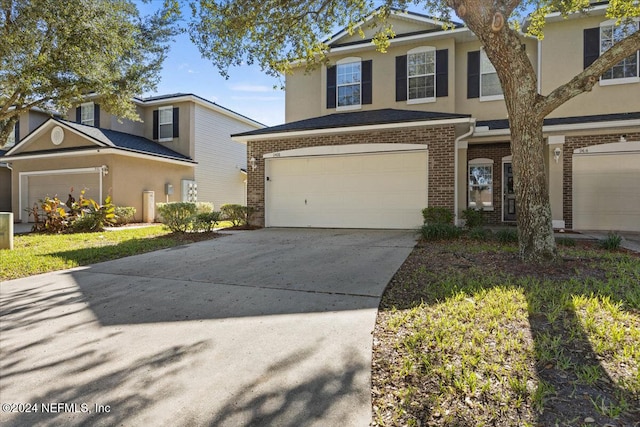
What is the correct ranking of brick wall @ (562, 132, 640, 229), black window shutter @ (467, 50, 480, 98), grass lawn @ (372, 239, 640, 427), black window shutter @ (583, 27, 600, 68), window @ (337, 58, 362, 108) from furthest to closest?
window @ (337, 58, 362, 108), black window shutter @ (467, 50, 480, 98), black window shutter @ (583, 27, 600, 68), brick wall @ (562, 132, 640, 229), grass lawn @ (372, 239, 640, 427)

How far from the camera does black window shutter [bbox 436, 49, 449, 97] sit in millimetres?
12234

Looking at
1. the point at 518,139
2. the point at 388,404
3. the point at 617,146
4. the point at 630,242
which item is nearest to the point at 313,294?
the point at 388,404

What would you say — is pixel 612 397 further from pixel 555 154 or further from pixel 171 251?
pixel 555 154

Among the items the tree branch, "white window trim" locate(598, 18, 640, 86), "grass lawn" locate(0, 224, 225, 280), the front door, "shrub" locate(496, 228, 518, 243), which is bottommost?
"grass lawn" locate(0, 224, 225, 280)

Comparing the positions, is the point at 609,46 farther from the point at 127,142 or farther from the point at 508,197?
the point at 127,142

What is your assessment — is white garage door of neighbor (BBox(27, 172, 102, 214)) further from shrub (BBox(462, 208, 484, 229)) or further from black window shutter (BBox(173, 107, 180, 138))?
shrub (BBox(462, 208, 484, 229))

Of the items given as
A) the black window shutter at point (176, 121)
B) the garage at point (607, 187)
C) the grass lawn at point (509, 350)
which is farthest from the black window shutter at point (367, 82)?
the black window shutter at point (176, 121)

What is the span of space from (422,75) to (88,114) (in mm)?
16833

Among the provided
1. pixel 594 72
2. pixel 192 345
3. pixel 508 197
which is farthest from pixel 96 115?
pixel 594 72

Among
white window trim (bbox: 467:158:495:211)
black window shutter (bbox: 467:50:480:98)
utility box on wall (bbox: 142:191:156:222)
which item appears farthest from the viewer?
utility box on wall (bbox: 142:191:156:222)

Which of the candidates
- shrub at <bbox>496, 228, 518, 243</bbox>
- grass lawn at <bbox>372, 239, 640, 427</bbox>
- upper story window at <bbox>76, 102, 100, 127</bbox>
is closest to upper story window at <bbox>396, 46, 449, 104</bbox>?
shrub at <bbox>496, 228, 518, 243</bbox>

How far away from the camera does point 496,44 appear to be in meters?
5.59

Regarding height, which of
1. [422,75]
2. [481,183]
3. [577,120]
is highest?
[422,75]

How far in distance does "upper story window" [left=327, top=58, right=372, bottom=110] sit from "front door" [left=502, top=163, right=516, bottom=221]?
18.3ft
